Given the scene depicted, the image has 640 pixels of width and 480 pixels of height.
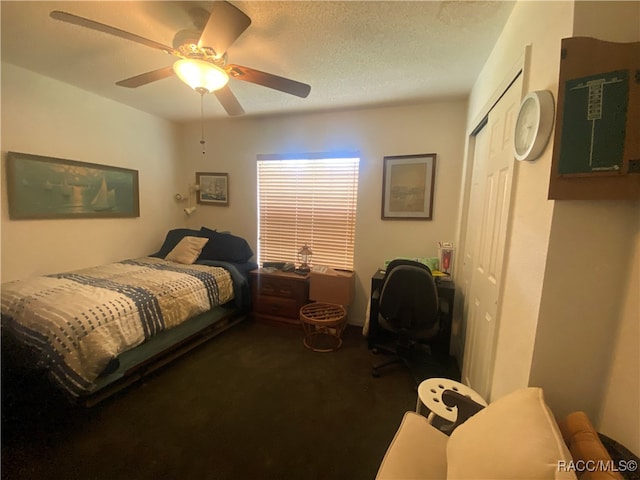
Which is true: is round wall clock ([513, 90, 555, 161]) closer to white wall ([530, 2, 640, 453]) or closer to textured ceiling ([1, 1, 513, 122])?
white wall ([530, 2, 640, 453])

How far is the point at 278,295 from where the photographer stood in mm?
3191

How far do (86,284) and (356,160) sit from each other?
2.83 m

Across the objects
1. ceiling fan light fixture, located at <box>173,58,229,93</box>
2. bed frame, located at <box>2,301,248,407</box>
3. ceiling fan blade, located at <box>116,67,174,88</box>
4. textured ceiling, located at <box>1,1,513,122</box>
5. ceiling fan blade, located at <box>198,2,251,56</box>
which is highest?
textured ceiling, located at <box>1,1,513,122</box>

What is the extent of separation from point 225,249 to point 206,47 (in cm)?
232

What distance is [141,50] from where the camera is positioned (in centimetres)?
198

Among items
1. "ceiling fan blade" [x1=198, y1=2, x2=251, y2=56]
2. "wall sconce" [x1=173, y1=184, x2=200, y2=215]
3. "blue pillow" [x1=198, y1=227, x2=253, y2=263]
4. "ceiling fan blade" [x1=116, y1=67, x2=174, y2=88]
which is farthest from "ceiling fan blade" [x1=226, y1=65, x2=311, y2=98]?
"wall sconce" [x1=173, y1=184, x2=200, y2=215]

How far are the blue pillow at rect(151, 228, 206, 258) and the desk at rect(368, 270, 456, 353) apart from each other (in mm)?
2336

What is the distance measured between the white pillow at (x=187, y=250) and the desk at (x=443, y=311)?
7.03ft

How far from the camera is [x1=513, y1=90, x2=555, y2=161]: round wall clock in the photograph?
0.96m

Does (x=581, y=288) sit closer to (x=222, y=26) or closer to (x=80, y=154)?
(x=222, y=26)

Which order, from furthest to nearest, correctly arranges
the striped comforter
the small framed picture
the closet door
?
the small framed picture < the striped comforter < the closet door

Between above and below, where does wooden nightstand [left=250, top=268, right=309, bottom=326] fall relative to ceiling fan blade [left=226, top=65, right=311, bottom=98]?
below

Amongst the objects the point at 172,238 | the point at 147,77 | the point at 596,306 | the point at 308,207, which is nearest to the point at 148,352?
the point at 172,238

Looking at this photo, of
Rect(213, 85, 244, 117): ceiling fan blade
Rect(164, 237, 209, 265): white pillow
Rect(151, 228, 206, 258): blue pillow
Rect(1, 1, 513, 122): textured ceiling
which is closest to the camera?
Rect(1, 1, 513, 122): textured ceiling
